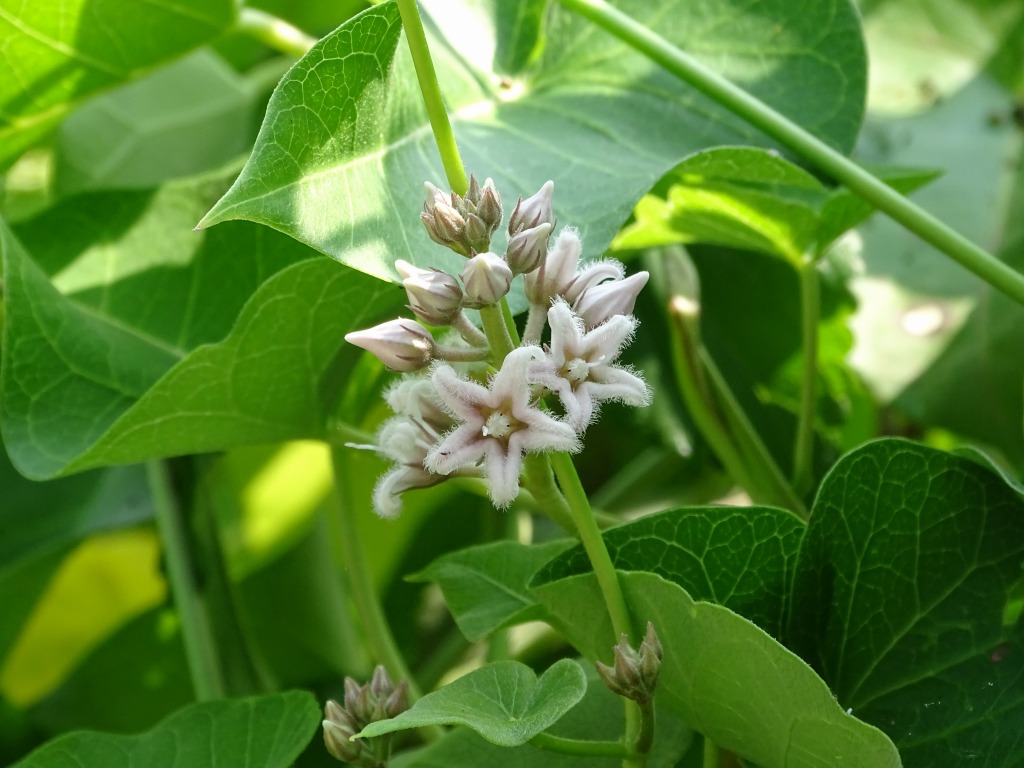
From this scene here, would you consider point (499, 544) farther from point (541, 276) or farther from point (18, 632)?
point (18, 632)

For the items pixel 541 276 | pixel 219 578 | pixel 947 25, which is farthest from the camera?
pixel 947 25

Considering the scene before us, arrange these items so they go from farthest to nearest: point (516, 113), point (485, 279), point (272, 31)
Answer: point (272, 31), point (516, 113), point (485, 279)

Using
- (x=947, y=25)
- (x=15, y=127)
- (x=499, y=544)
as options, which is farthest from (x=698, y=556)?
(x=947, y=25)

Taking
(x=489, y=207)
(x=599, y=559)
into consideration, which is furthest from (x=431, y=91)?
(x=599, y=559)

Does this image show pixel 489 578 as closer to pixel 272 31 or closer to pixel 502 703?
pixel 502 703

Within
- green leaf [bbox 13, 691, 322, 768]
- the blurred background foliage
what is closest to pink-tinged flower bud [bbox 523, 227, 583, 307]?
green leaf [bbox 13, 691, 322, 768]

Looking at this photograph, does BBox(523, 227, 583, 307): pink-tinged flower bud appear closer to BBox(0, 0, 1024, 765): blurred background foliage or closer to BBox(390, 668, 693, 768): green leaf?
BBox(390, 668, 693, 768): green leaf
